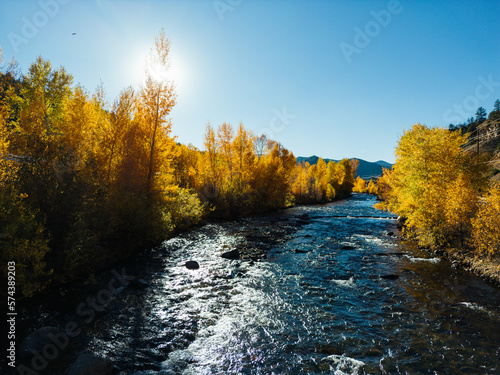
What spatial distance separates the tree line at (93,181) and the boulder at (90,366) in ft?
14.9

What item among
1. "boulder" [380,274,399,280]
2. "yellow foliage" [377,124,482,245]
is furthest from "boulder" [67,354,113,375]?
"yellow foliage" [377,124,482,245]

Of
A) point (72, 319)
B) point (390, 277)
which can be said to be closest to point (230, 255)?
point (72, 319)

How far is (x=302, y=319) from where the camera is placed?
8633 millimetres

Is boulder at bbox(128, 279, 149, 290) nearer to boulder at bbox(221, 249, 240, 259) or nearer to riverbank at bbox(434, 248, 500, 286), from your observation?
boulder at bbox(221, 249, 240, 259)

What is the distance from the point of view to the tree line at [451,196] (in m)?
12.5

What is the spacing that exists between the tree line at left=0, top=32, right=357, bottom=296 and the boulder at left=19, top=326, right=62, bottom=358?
229cm

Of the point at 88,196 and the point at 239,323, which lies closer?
the point at 239,323

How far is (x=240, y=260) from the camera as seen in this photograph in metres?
15.3

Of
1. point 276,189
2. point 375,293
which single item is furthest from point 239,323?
point 276,189

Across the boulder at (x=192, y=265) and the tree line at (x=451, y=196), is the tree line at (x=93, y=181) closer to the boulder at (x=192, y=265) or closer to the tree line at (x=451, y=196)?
the boulder at (x=192, y=265)

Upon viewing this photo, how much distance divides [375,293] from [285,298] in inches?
173

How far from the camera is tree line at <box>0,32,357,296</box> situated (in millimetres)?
9102

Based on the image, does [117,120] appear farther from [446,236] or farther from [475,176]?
[475,176]

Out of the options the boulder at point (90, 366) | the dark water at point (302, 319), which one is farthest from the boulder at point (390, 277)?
the boulder at point (90, 366)
